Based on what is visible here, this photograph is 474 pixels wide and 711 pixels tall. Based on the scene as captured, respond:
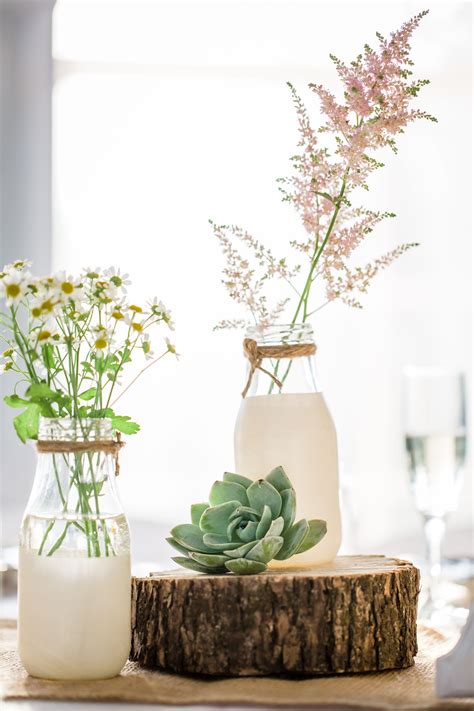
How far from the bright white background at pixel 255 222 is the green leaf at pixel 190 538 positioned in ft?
4.49

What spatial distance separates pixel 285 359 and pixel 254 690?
0.89 ft

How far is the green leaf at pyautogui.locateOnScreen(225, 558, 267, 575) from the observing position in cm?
74

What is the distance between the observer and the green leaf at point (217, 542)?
0.75 meters

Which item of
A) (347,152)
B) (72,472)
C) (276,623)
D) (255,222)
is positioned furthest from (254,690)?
(255,222)

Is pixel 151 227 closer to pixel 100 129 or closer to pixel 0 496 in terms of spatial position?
pixel 100 129

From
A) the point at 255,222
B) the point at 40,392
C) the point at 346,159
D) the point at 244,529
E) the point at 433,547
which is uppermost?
the point at 255,222

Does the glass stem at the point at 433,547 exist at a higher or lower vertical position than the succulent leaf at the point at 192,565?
lower

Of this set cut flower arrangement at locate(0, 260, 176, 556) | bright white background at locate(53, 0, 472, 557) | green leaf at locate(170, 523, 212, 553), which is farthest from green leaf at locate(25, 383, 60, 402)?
bright white background at locate(53, 0, 472, 557)

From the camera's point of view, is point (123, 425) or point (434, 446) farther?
point (434, 446)

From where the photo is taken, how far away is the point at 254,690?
2.22ft

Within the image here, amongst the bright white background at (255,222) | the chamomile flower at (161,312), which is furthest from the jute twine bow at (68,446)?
the bright white background at (255,222)

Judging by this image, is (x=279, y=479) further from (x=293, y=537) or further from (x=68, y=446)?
(x=68, y=446)

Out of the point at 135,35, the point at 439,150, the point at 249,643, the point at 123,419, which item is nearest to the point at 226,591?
the point at 249,643

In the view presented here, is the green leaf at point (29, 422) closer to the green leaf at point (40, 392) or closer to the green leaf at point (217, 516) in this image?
the green leaf at point (40, 392)
